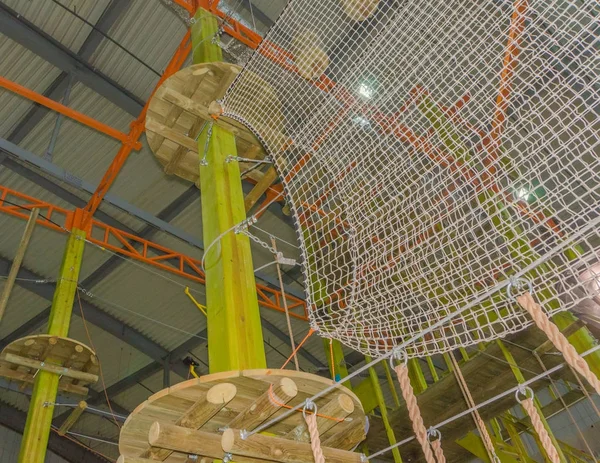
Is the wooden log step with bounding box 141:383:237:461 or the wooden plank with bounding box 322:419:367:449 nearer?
the wooden log step with bounding box 141:383:237:461

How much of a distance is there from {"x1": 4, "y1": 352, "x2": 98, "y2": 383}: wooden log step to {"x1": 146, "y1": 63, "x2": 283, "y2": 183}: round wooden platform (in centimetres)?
333

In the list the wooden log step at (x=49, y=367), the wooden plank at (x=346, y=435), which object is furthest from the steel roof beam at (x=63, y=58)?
the wooden plank at (x=346, y=435)

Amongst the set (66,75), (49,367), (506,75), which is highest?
(66,75)

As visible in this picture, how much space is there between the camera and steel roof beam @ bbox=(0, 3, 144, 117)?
8.87 m

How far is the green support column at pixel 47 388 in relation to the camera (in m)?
6.04

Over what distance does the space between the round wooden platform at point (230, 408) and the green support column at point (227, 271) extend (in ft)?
1.43

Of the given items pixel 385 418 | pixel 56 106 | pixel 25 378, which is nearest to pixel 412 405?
pixel 385 418

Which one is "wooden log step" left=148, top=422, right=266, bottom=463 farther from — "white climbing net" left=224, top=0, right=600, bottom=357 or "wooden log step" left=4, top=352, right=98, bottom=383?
"wooden log step" left=4, top=352, right=98, bottom=383

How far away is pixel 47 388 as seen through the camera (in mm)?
6562

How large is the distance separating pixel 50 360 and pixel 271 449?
207 inches

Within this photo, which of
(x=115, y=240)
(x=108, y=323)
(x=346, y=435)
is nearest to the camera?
(x=346, y=435)

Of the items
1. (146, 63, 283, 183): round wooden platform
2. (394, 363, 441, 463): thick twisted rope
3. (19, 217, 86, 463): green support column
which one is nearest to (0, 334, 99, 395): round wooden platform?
(19, 217, 86, 463): green support column

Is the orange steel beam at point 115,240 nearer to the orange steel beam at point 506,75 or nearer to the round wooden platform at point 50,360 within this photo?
the round wooden platform at point 50,360

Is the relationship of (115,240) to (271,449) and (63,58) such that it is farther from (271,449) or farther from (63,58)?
(271,449)
